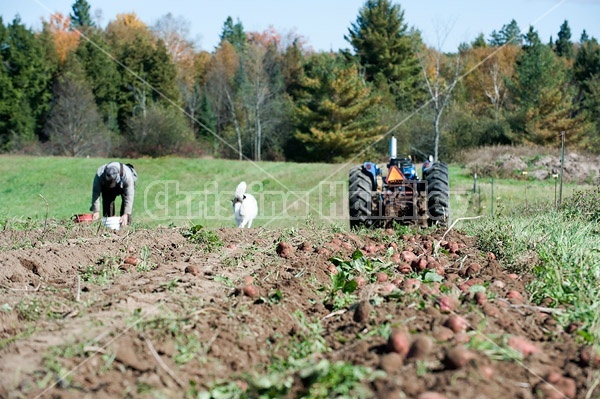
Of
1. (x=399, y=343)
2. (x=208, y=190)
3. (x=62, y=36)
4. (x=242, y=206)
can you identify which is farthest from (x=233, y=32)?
(x=399, y=343)

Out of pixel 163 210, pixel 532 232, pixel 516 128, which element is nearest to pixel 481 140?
pixel 516 128

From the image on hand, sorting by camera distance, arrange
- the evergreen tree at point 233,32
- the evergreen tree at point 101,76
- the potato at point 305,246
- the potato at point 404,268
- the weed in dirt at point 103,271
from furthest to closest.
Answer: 1. the evergreen tree at point 233,32
2. the evergreen tree at point 101,76
3. the potato at point 305,246
4. the potato at point 404,268
5. the weed in dirt at point 103,271

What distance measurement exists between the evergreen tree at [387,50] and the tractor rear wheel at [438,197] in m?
40.2

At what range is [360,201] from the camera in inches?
408

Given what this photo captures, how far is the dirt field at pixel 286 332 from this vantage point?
2.93 m

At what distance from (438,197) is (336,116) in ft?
115

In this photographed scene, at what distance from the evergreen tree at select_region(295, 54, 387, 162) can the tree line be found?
3.9 inches

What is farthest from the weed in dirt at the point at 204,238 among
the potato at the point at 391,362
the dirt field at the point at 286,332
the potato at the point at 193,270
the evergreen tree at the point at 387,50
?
the evergreen tree at the point at 387,50

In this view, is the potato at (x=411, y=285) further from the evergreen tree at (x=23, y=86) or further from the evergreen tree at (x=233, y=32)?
the evergreen tree at (x=233, y=32)

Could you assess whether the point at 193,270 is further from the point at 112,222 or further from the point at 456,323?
the point at 112,222

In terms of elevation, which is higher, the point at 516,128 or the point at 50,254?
the point at 516,128

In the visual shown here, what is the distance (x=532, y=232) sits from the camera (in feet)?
21.7

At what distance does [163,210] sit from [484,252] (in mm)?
18001

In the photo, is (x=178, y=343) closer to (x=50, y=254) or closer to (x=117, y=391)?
(x=117, y=391)
